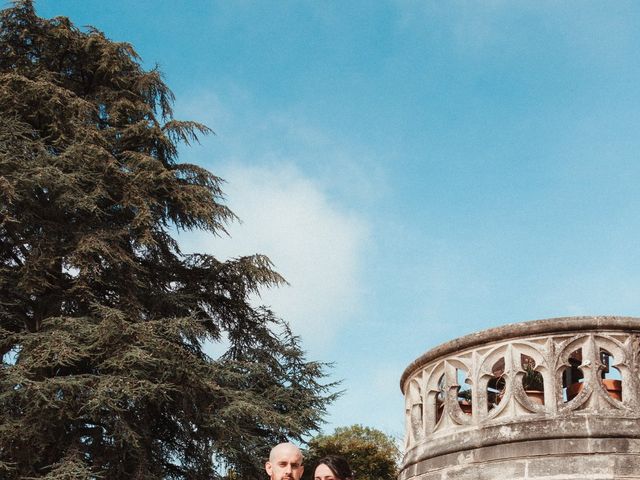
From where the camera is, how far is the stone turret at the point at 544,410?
6738mm

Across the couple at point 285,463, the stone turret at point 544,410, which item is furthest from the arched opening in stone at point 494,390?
the couple at point 285,463

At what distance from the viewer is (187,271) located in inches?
643

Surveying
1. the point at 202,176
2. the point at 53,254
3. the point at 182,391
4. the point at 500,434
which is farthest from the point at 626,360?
the point at 202,176

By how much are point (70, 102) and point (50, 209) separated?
6.36ft

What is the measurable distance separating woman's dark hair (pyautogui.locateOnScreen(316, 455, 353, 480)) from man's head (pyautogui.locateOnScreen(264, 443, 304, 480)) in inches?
9.9

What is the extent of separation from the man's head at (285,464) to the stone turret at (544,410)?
149 inches

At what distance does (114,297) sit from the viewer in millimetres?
14852

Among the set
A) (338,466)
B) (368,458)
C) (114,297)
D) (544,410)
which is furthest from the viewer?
(368,458)

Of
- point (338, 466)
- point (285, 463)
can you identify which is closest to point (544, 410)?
point (338, 466)

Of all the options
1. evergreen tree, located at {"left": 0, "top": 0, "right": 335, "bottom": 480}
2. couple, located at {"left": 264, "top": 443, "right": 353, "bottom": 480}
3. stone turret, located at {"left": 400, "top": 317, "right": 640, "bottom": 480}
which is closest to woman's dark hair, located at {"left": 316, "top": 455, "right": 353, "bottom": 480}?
couple, located at {"left": 264, "top": 443, "right": 353, "bottom": 480}

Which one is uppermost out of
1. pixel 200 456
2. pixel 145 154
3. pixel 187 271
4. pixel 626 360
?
pixel 145 154

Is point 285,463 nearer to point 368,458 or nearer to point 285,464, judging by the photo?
point 285,464

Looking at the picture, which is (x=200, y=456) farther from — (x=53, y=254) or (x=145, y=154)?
(x=145, y=154)

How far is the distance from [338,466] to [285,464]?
36 cm
